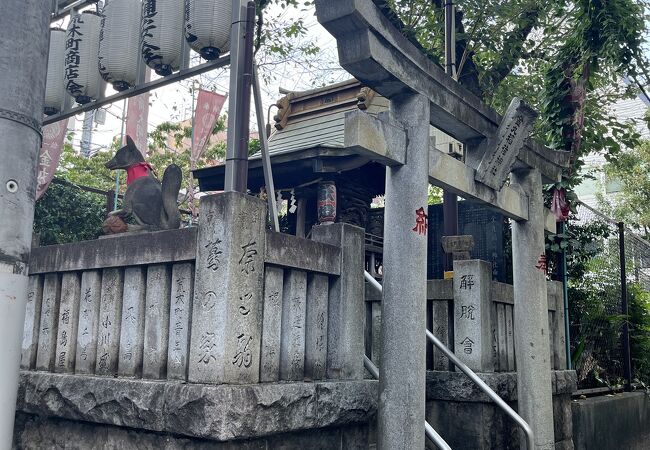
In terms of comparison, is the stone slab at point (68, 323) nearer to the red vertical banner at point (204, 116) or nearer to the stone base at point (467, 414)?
the stone base at point (467, 414)

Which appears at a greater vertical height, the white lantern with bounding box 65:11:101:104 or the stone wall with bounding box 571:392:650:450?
the white lantern with bounding box 65:11:101:104

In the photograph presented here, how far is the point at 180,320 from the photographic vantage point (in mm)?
4918

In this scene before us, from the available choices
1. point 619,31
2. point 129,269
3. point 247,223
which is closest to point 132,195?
point 129,269

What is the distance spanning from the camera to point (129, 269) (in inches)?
212

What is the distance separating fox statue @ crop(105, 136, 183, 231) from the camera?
18.9 ft

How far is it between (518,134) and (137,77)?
478 centimetres

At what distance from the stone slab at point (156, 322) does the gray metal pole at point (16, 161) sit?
1339 millimetres

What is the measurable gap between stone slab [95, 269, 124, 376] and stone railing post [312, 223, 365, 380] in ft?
6.16

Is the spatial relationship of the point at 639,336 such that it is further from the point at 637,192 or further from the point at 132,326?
the point at 637,192

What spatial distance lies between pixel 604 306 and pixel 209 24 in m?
8.68

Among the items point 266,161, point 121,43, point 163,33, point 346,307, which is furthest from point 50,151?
point 346,307

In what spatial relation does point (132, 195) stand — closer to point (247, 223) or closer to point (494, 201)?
point (247, 223)

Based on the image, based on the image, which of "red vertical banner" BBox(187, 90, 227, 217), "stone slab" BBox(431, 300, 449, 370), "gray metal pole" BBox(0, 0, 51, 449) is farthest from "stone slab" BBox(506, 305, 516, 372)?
"red vertical banner" BBox(187, 90, 227, 217)

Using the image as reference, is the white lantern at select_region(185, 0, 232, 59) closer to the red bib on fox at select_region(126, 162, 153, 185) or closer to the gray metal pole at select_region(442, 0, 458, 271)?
the red bib on fox at select_region(126, 162, 153, 185)
